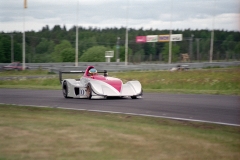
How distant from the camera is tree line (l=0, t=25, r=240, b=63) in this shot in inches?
2429

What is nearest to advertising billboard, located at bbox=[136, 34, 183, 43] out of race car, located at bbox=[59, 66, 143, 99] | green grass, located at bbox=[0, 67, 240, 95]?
green grass, located at bbox=[0, 67, 240, 95]

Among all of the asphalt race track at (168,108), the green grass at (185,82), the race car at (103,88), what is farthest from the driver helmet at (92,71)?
the green grass at (185,82)

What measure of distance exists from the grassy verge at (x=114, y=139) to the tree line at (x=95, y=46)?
3473cm

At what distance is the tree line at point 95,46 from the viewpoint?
61.7 meters

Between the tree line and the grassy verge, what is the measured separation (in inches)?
1367

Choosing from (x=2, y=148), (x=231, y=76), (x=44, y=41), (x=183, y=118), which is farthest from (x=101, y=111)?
(x=44, y=41)

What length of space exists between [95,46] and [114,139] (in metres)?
71.5

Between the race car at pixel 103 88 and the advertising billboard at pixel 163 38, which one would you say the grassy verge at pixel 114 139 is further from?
the advertising billboard at pixel 163 38

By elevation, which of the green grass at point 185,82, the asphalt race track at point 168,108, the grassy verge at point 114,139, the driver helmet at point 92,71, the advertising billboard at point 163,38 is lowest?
Answer: the green grass at point 185,82

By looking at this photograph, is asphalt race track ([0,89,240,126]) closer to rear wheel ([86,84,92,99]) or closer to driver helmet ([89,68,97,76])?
rear wheel ([86,84,92,99])

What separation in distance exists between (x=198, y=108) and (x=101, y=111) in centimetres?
310

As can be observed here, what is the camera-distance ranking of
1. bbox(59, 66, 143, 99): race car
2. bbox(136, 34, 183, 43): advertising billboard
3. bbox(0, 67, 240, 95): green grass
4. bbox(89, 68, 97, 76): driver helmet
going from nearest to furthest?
bbox(59, 66, 143, 99): race car, bbox(89, 68, 97, 76): driver helmet, bbox(0, 67, 240, 95): green grass, bbox(136, 34, 183, 43): advertising billboard

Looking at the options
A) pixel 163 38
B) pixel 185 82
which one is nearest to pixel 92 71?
pixel 185 82

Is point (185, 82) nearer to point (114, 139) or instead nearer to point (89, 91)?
point (89, 91)
